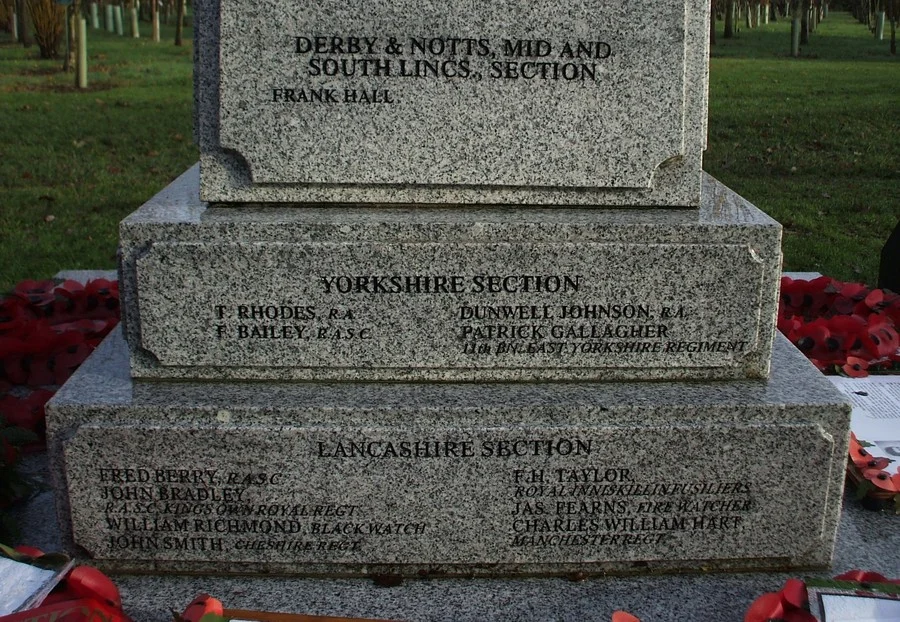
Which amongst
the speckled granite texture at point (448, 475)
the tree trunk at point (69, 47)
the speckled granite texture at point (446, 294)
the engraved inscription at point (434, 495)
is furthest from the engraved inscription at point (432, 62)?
the tree trunk at point (69, 47)

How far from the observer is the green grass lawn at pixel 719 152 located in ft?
25.0

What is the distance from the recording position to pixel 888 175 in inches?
403

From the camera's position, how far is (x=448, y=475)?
3.01 m

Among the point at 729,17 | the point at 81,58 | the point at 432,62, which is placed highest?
the point at 729,17

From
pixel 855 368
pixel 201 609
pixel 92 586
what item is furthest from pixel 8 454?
pixel 855 368

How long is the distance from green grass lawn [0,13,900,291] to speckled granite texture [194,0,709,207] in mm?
4139

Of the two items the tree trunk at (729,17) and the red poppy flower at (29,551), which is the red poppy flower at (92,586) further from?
the tree trunk at (729,17)

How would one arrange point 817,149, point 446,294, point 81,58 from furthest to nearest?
point 81,58, point 817,149, point 446,294

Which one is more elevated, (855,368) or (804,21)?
(804,21)

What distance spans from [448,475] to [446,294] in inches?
22.7

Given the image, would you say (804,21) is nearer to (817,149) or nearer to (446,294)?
(817,149)

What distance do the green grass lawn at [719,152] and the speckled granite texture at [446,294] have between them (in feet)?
13.4

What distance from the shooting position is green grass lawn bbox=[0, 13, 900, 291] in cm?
762

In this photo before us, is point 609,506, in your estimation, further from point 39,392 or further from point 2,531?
point 39,392
